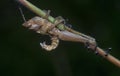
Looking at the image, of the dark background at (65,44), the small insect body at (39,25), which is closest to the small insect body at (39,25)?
the small insect body at (39,25)

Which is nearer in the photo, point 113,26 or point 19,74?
point 113,26

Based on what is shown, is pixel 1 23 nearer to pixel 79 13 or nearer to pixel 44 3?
pixel 44 3

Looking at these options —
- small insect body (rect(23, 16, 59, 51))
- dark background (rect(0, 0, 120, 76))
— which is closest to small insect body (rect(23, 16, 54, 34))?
small insect body (rect(23, 16, 59, 51))

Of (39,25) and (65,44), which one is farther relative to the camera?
(65,44)

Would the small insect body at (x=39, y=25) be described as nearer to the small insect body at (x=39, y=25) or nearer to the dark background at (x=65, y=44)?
the small insect body at (x=39, y=25)

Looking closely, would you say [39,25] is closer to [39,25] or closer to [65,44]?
[39,25]

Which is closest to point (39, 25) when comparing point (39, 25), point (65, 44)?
point (39, 25)

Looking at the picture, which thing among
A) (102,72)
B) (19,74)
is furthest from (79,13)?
(19,74)

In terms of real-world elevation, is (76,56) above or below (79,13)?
below
